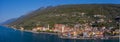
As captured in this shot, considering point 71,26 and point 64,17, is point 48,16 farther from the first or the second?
point 71,26

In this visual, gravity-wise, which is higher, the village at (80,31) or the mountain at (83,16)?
the mountain at (83,16)

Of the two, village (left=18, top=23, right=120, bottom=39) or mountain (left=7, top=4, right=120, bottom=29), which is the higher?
mountain (left=7, top=4, right=120, bottom=29)

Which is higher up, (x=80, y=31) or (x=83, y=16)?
(x=83, y=16)

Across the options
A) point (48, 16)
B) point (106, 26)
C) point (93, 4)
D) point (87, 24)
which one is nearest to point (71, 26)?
point (87, 24)

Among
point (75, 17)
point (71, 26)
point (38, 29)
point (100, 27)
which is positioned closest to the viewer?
point (100, 27)

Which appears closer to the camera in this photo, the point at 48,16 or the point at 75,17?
the point at 75,17

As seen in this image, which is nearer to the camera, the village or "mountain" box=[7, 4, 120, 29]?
the village

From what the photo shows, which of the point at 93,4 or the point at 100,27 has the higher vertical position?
the point at 93,4

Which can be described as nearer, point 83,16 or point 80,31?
point 80,31

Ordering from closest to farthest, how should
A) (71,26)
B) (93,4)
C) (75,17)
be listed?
1. (71,26)
2. (75,17)
3. (93,4)

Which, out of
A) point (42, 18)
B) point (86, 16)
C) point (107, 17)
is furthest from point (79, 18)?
point (42, 18)

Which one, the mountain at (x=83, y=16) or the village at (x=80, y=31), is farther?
the mountain at (x=83, y=16)
